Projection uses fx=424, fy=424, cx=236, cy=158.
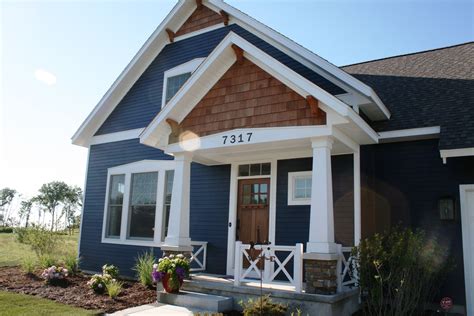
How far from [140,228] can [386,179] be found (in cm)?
665

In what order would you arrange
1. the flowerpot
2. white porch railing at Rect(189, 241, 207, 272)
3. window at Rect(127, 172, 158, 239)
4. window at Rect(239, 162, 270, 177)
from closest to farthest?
the flowerpot → window at Rect(239, 162, 270, 177) → white porch railing at Rect(189, 241, 207, 272) → window at Rect(127, 172, 158, 239)

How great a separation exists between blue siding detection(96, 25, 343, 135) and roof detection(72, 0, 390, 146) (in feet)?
0.62

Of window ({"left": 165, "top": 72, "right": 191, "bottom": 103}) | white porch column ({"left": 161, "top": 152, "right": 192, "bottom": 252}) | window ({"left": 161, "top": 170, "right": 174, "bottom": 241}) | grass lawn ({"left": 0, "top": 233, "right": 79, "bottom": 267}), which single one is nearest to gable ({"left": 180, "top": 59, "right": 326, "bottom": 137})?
white porch column ({"left": 161, "top": 152, "right": 192, "bottom": 252})

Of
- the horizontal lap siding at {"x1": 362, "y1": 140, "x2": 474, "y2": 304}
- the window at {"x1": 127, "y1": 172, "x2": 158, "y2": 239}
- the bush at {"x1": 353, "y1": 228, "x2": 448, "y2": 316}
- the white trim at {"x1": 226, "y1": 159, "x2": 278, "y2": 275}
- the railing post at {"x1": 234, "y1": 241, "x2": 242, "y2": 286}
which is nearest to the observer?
the bush at {"x1": 353, "y1": 228, "x2": 448, "y2": 316}

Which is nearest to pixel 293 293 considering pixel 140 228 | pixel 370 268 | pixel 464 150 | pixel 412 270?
pixel 370 268

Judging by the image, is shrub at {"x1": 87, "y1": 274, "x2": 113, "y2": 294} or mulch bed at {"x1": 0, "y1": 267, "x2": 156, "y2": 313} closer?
mulch bed at {"x1": 0, "y1": 267, "x2": 156, "y2": 313}

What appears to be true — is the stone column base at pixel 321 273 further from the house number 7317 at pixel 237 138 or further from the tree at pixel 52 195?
the tree at pixel 52 195

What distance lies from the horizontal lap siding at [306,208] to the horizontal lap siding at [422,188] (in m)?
0.53

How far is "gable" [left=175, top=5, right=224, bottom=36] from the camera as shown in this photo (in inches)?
458

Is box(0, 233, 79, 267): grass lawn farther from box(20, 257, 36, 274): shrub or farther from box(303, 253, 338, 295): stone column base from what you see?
box(303, 253, 338, 295): stone column base

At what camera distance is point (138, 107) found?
1257 centimetres

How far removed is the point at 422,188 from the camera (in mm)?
8156

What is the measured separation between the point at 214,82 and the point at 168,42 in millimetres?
4644

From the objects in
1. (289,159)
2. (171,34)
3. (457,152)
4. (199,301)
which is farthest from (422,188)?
(171,34)
